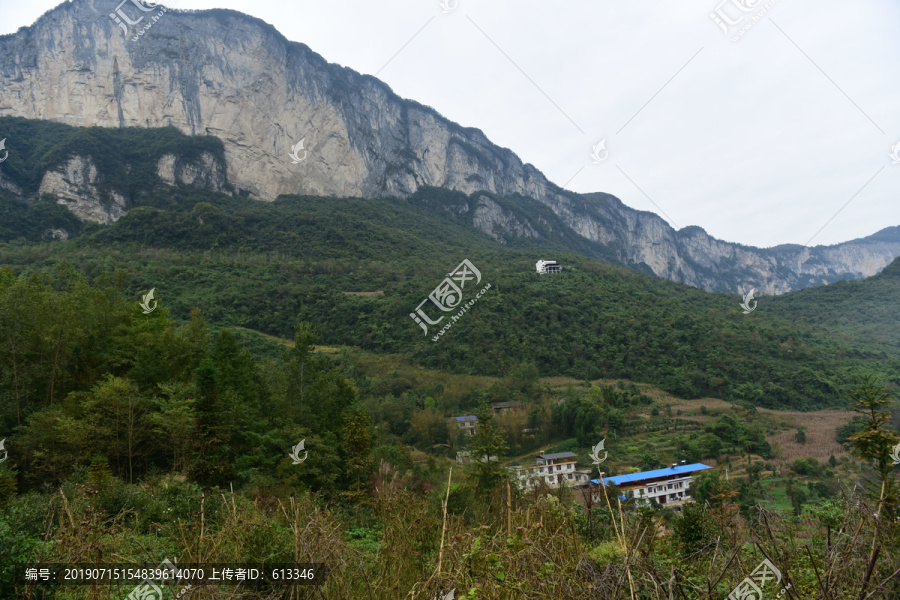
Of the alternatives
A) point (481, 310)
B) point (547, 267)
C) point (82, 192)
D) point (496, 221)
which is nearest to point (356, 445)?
point (481, 310)

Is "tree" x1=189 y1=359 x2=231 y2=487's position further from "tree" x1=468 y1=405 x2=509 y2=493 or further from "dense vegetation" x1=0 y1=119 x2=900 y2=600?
"tree" x1=468 y1=405 x2=509 y2=493

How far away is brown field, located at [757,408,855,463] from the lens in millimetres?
22109

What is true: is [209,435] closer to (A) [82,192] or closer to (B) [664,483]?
(B) [664,483]

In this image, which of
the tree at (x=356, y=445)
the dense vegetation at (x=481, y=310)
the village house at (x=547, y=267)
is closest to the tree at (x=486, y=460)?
the tree at (x=356, y=445)

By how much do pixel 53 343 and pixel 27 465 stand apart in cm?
247

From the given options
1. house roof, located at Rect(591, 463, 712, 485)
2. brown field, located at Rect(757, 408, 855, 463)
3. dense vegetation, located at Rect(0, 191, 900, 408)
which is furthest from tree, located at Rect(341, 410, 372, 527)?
brown field, located at Rect(757, 408, 855, 463)

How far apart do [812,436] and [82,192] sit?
2753 inches

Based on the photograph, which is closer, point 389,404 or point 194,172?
point 389,404

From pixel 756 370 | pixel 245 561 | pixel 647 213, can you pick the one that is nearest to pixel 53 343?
pixel 245 561

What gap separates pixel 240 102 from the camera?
6700 cm

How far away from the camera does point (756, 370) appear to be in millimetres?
32688

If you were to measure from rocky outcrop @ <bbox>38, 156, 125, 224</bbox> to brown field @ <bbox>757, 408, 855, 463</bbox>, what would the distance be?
211ft

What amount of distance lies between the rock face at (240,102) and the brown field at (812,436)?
211ft

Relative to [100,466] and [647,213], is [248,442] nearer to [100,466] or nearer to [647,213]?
[100,466]
